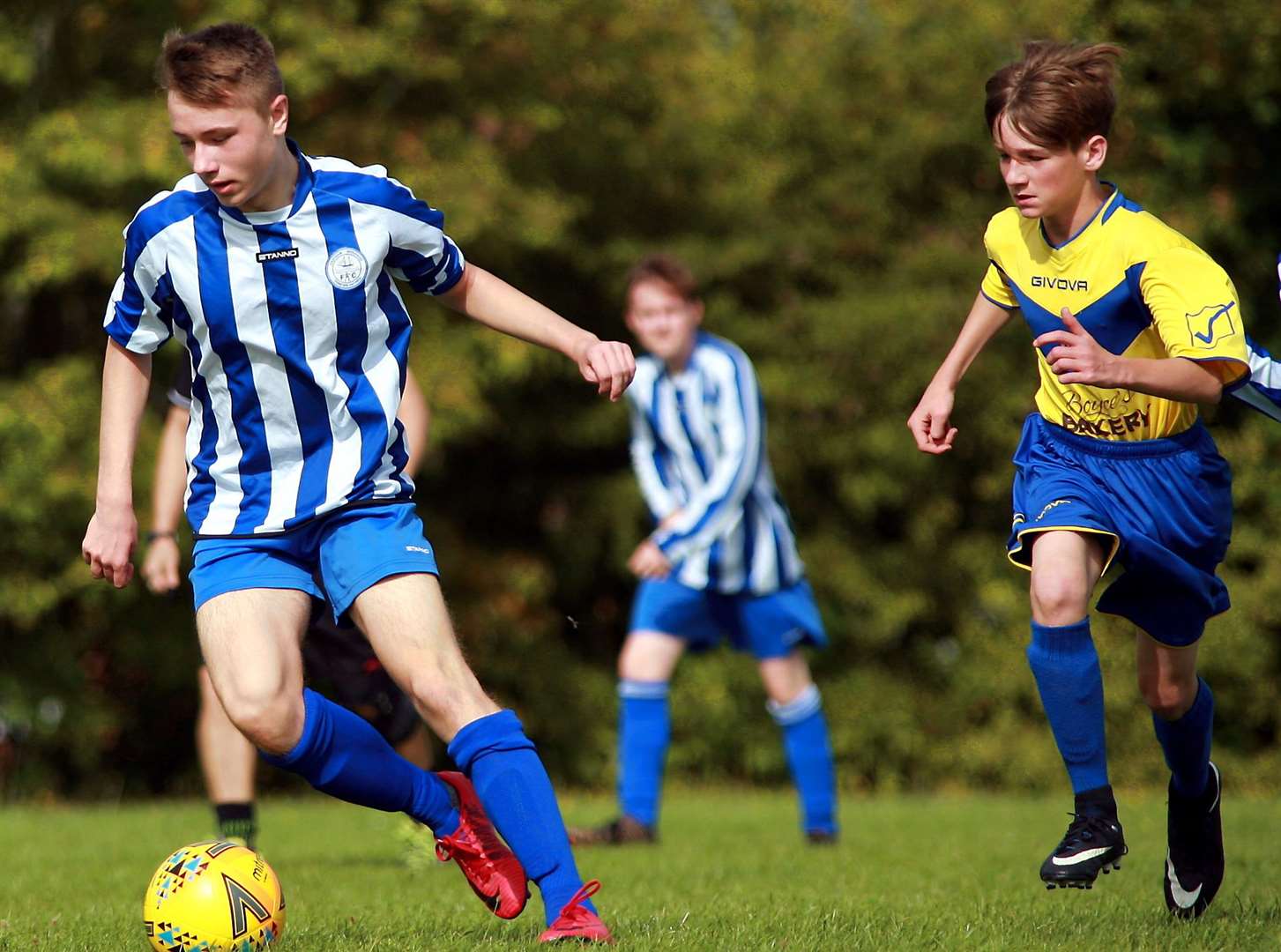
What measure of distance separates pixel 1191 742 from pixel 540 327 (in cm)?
200

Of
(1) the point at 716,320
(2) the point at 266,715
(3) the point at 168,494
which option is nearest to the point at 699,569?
(3) the point at 168,494

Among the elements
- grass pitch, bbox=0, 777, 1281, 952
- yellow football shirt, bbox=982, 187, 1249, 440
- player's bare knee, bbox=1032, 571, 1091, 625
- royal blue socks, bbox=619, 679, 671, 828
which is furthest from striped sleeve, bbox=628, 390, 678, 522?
player's bare knee, bbox=1032, 571, 1091, 625

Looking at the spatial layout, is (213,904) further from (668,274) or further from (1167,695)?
(668,274)

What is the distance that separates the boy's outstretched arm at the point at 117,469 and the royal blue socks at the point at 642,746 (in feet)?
11.9

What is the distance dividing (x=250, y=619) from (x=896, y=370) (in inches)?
305

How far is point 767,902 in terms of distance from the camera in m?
4.72

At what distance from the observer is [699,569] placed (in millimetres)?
7293

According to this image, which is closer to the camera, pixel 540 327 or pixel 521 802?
pixel 521 802

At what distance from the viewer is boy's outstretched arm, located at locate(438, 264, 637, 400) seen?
147 inches

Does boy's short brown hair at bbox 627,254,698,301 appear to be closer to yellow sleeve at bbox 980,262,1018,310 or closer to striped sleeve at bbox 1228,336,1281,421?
yellow sleeve at bbox 980,262,1018,310

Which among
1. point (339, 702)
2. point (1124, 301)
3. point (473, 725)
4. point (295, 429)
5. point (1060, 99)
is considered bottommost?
point (339, 702)

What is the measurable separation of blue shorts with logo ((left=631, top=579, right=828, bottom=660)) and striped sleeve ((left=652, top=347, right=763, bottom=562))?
44cm

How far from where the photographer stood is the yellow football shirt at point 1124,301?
3.86 m

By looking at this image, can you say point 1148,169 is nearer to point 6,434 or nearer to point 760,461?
point 760,461
